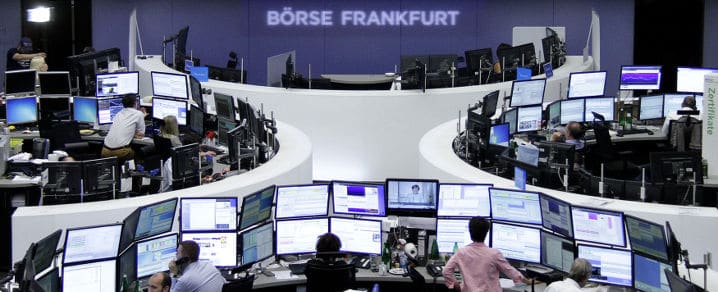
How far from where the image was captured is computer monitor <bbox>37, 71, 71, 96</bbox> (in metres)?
13.7

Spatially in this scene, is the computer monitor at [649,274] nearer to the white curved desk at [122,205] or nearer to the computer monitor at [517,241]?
the computer monitor at [517,241]

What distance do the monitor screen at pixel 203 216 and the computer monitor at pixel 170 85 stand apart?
17.3 ft

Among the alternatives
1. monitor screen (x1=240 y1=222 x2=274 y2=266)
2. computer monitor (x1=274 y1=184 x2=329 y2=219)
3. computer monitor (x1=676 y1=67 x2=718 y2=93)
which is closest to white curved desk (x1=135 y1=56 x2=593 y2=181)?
computer monitor (x1=676 y1=67 x2=718 y2=93)

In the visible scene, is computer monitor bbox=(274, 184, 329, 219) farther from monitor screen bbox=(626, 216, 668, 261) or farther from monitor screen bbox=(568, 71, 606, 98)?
monitor screen bbox=(568, 71, 606, 98)

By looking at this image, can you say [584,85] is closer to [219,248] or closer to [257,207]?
[257,207]

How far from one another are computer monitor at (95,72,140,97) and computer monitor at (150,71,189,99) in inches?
16.3

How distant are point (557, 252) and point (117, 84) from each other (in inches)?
286

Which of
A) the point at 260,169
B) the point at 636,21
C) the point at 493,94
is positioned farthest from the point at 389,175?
the point at 636,21

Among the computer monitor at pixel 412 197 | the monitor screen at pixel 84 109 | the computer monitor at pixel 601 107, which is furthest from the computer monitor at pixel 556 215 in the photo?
the monitor screen at pixel 84 109

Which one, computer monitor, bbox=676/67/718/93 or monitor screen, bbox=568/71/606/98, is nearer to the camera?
monitor screen, bbox=568/71/606/98

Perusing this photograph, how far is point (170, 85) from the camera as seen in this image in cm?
1358

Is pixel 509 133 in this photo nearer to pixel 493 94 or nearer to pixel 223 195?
pixel 493 94

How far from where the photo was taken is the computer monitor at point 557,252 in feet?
26.3

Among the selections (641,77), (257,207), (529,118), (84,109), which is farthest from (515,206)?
(641,77)
